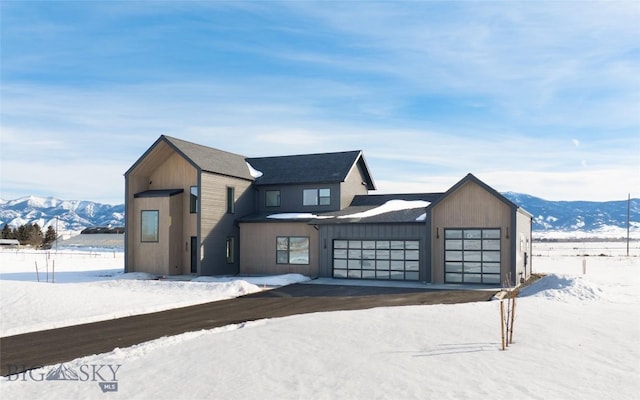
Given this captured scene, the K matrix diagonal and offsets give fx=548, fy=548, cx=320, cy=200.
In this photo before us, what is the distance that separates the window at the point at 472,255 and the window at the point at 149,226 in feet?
53.2

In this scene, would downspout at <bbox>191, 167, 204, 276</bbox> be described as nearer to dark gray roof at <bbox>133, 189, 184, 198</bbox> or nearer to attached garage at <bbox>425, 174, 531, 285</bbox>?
dark gray roof at <bbox>133, 189, 184, 198</bbox>

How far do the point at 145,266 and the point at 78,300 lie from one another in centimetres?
1256

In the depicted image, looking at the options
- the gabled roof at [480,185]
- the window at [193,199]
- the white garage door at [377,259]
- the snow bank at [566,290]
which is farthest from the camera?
the window at [193,199]

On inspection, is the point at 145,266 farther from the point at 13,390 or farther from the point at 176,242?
the point at 13,390

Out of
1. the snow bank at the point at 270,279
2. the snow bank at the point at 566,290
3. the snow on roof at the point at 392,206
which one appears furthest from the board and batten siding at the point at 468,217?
the snow bank at the point at 270,279

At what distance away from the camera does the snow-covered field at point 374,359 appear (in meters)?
8.70

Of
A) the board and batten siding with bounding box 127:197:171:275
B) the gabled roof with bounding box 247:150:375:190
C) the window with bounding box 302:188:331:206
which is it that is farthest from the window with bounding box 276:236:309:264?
the board and batten siding with bounding box 127:197:171:275

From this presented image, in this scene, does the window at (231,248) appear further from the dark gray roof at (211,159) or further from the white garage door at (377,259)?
the white garage door at (377,259)

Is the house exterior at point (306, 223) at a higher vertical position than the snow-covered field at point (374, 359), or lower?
higher

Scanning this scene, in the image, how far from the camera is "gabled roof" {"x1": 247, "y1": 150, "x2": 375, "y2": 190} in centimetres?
3366

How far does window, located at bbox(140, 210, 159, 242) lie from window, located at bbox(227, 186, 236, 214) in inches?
162

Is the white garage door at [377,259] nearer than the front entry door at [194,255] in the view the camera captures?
Yes

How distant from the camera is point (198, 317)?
17.4m

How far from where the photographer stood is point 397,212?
98.2ft
